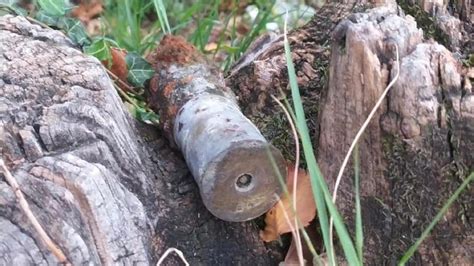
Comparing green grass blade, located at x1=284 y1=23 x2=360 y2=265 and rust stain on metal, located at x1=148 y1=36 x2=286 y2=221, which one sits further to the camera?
rust stain on metal, located at x1=148 y1=36 x2=286 y2=221

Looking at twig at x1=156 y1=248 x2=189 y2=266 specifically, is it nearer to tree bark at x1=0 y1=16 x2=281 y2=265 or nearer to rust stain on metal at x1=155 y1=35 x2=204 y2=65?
tree bark at x1=0 y1=16 x2=281 y2=265

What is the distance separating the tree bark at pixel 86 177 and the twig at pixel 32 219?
0.02 meters

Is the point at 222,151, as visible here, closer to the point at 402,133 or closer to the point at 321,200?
the point at 321,200

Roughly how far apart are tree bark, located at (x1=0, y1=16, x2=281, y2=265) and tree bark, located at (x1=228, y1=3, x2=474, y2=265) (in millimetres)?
242

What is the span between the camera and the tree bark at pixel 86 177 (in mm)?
1333

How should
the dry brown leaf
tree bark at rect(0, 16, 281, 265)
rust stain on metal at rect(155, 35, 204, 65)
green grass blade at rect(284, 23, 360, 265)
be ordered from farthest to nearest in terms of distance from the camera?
rust stain on metal at rect(155, 35, 204, 65) → the dry brown leaf → tree bark at rect(0, 16, 281, 265) → green grass blade at rect(284, 23, 360, 265)

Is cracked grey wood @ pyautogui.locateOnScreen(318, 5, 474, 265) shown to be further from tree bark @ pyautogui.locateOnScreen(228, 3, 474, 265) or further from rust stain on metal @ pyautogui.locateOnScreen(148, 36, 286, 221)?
rust stain on metal @ pyautogui.locateOnScreen(148, 36, 286, 221)

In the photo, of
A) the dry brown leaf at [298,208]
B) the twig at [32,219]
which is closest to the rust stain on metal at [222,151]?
the dry brown leaf at [298,208]

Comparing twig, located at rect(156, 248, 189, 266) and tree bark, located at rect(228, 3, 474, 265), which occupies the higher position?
tree bark, located at rect(228, 3, 474, 265)

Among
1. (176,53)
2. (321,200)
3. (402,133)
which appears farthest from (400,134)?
(176,53)

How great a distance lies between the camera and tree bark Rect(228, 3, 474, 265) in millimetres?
1360

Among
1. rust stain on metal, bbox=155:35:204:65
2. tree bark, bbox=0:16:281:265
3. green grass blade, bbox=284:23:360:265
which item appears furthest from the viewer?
rust stain on metal, bbox=155:35:204:65

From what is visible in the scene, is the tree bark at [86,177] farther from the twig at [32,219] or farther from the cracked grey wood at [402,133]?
the cracked grey wood at [402,133]

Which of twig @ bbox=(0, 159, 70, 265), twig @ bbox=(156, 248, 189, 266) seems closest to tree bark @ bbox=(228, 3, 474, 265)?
twig @ bbox=(156, 248, 189, 266)
